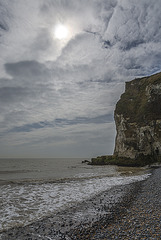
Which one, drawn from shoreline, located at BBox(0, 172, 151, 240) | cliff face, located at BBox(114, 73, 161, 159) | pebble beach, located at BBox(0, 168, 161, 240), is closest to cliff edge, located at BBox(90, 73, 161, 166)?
cliff face, located at BBox(114, 73, 161, 159)

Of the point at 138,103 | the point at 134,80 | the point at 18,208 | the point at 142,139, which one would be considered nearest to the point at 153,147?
the point at 142,139

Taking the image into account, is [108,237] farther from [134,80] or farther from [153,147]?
→ [134,80]

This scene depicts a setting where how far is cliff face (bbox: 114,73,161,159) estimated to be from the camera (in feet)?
165

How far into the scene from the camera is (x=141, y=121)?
2114 inches

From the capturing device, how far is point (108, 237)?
6.36 meters

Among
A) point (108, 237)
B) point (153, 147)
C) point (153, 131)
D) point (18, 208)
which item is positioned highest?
point (153, 131)

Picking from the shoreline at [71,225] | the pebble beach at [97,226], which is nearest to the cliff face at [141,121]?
the pebble beach at [97,226]

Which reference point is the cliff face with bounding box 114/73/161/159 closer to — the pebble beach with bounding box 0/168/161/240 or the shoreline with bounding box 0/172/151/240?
the pebble beach with bounding box 0/168/161/240

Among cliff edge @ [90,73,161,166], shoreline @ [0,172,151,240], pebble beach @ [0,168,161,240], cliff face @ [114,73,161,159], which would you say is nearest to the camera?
pebble beach @ [0,168,161,240]

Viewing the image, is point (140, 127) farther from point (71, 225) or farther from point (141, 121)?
point (71, 225)

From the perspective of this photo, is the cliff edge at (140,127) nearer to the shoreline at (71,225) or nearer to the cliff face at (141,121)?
the cliff face at (141,121)

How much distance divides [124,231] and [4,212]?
27.9ft

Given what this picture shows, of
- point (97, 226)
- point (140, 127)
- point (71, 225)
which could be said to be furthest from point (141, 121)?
point (71, 225)

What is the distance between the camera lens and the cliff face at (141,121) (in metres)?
50.4
